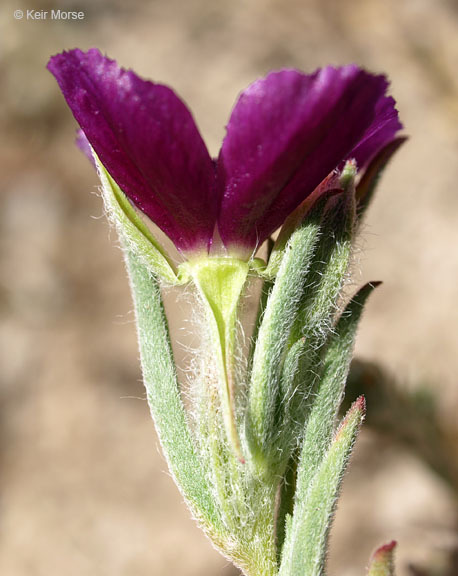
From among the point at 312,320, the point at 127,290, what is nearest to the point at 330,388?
the point at 312,320

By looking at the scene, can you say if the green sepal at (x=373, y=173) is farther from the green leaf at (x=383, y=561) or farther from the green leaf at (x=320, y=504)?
the green leaf at (x=383, y=561)

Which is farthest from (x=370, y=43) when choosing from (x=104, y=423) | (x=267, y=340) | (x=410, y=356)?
(x=267, y=340)

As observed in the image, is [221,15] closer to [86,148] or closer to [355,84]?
[86,148]

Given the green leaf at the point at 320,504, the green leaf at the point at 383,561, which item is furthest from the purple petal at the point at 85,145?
the green leaf at the point at 383,561

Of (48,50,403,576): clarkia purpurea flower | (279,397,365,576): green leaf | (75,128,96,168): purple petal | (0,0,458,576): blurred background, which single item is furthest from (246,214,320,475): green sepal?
(0,0,458,576): blurred background

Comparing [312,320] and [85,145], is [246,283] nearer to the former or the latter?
[312,320]

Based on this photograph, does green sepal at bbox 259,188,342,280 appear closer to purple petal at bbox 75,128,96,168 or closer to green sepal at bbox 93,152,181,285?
green sepal at bbox 93,152,181,285
